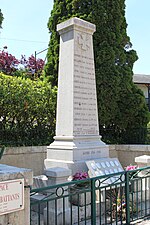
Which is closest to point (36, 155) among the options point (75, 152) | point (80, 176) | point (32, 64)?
point (75, 152)

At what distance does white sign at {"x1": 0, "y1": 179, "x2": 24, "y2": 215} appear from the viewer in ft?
8.30

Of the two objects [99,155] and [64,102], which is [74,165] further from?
[64,102]

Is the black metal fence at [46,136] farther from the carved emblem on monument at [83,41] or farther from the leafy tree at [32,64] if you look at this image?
the leafy tree at [32,64]

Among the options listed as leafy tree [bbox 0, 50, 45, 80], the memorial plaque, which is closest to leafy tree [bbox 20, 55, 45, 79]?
leafy tree [bbox 0, 50, 45, 80]

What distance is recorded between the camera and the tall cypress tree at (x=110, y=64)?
397 inches

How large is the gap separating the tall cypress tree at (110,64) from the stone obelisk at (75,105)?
2.58 meters

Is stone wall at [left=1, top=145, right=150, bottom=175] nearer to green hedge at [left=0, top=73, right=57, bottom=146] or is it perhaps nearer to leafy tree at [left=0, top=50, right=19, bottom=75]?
green hedge at [left=0, top=73, right=57, bottom=146]

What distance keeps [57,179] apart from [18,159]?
378cm

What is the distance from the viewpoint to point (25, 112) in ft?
28.8

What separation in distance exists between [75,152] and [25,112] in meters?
2.78

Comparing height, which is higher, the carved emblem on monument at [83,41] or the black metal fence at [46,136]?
the carved emblem on monument at [83,41]

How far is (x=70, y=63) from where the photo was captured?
7.21m

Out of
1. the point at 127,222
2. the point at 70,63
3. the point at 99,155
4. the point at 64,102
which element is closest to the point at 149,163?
the point at 99,155

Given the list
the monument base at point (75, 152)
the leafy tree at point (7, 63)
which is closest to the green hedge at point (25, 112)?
the monument base at point (75, 152)
